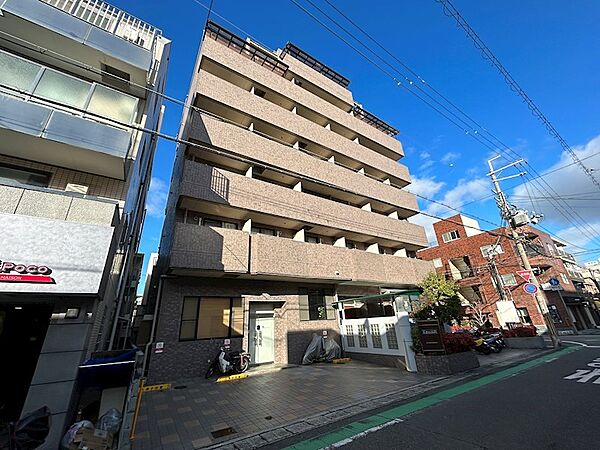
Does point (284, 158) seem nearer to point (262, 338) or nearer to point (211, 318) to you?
point (211, 318)

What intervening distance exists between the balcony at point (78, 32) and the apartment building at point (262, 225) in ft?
10.5

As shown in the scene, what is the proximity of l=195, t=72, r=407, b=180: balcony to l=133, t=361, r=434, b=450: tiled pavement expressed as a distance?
40.6 ft

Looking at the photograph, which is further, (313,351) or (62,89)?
(313,351)

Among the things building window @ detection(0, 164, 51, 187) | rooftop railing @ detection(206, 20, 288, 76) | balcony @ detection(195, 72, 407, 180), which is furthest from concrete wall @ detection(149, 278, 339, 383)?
rooftop railing @ detection(206, 20, 288, 76)

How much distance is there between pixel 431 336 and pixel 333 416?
538cm

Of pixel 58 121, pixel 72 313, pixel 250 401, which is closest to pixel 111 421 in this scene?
pixel 72 313

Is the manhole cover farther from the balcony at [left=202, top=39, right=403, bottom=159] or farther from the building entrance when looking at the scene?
the balcony at [left=202, top=39, right=403, bottom=159]

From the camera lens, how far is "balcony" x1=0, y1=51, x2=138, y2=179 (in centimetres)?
546

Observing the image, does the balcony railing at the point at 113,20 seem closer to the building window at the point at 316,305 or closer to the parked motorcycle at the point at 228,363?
the parked motorcycle at the point at 228,363

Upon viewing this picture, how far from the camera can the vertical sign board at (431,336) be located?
8562mm

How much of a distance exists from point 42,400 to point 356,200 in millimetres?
16152

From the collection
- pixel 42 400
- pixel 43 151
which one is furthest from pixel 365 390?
pixel 43 151

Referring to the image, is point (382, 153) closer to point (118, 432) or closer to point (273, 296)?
point (273, 296)

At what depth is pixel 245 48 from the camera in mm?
15734
